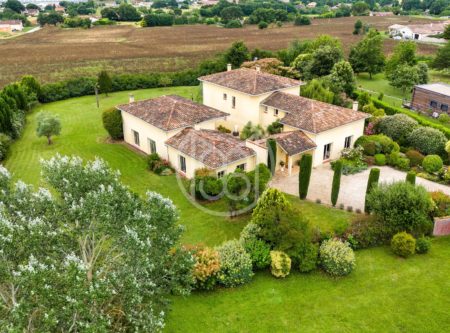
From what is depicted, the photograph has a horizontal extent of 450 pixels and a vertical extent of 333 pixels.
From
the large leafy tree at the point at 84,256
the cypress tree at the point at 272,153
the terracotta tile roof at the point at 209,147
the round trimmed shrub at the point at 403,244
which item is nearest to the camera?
the large leafy tree at the point at 84,256

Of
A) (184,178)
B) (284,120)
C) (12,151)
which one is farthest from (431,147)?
(12,151)

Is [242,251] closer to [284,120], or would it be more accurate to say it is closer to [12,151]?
[284,120]

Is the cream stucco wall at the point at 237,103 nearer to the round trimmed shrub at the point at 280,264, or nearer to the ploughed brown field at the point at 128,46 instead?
the round trimmed shrub at the point at 280,264

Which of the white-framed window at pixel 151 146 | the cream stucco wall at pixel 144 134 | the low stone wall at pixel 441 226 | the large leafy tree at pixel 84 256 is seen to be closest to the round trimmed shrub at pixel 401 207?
the low stone wall at pixel 441 226

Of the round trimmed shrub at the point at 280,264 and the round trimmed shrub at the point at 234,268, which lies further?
the round trimmed shrub at the point at 280,264

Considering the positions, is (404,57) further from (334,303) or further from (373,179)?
(334,303)

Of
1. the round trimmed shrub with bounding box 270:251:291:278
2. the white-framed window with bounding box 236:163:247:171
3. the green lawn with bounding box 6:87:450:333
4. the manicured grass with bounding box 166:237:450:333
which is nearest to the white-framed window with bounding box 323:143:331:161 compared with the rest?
the white-framed window with bounding box 236:163:247:171
